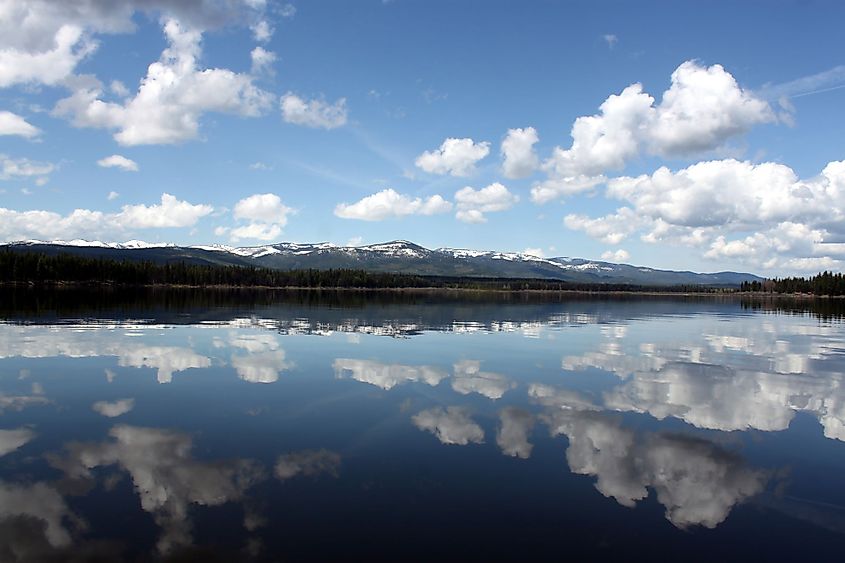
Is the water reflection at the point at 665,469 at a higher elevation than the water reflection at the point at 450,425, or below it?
below

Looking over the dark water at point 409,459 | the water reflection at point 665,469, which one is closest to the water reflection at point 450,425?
the dark water at point 409,459

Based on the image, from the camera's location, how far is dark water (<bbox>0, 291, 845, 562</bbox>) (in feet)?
38.0

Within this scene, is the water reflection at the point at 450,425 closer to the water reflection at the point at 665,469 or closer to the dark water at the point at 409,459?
the dark water at the point at 409,459

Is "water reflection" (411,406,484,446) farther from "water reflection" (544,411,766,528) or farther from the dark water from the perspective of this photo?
"water reflection" (544,411,766,528)

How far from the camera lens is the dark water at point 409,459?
11.6 m

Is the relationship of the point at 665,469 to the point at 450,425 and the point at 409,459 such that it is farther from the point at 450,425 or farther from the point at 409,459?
the point at 409,459

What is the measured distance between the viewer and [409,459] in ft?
53.9

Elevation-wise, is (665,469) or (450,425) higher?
(450,425)

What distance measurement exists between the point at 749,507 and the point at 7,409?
950 inches

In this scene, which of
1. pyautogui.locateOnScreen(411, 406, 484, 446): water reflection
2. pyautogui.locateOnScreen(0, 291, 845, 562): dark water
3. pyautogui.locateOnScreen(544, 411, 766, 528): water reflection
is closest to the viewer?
pyautogui.locateOnScreen(0, 291, 845, 562): dark water

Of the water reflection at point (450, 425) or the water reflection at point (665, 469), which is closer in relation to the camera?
the water reflection at point (665, 469)

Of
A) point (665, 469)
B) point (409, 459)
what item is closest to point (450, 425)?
point (409, 459)

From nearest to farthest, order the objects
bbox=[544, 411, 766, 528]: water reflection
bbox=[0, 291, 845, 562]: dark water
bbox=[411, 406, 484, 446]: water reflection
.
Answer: bbox=[0, 291, 845, 562]: dark water
bbox=[544, 411, 766, 528]: water reflection
bbox=[411, 406, 484, 446]: water reflection

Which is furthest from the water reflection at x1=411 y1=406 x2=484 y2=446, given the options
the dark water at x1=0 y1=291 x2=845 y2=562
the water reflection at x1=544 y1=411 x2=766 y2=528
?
the water reflection at x1=544 y1=411 x2=766 y2=528
